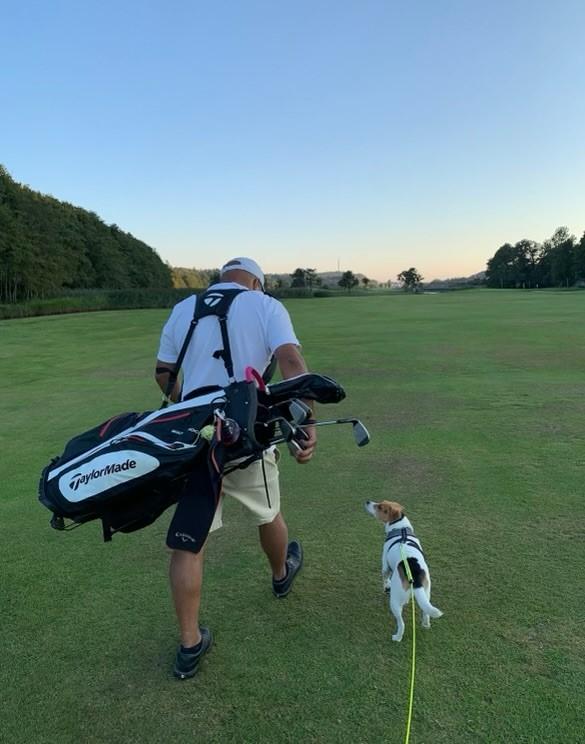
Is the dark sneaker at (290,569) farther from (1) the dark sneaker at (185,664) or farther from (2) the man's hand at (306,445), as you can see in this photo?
(2) the man's hand at (306,445)

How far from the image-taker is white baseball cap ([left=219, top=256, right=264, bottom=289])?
3125mm

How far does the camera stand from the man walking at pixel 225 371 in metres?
2.64

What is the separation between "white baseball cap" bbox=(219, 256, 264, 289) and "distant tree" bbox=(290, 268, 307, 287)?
346ft

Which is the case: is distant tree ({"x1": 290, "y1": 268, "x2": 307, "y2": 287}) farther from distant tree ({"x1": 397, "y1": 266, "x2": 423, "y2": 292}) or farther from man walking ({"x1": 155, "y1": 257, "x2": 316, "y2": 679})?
man walking ({"x1": 155, "y1": 257, "x2": 316, "y2": 679})

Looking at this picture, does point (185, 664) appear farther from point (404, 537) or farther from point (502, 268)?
point (502, 268)

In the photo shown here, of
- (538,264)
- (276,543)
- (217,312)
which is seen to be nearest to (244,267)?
(217,312)

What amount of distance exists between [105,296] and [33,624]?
60.1 meters

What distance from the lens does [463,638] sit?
9.48 ft

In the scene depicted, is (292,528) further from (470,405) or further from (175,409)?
(470,405)

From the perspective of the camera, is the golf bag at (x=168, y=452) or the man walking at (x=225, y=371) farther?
the man walking at (x=225, y=371)

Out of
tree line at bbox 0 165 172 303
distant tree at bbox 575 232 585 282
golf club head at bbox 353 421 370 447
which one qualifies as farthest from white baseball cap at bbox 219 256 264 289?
distant tree at bbox 575 232 585 282

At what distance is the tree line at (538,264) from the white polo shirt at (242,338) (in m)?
105

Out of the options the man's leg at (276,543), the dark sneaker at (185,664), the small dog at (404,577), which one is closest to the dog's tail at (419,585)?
the small dog at (404,577)

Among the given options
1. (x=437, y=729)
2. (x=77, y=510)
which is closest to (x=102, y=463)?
(x=77, y=510)
